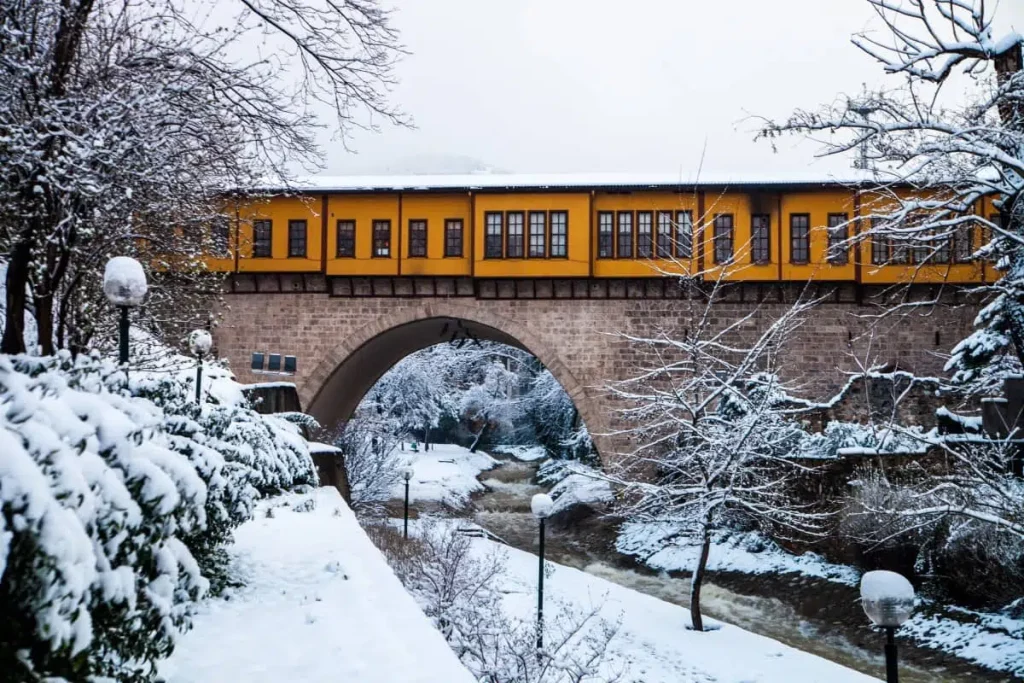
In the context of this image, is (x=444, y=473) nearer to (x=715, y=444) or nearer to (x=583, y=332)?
(x=583, y=332)

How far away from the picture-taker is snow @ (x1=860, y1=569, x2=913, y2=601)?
4660mm

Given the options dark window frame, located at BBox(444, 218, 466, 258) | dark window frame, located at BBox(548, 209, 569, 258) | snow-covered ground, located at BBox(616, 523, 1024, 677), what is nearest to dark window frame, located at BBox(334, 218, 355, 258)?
dark window frame, located at BBox(444, 218, 466, 258)

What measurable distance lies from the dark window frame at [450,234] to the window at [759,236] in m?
7.12

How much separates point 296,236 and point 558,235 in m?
6.72

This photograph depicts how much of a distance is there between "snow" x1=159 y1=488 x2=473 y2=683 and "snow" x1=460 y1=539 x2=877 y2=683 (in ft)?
8.39

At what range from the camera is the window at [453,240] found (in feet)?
61.5

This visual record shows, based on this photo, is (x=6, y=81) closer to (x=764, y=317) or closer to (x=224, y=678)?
(x=224, y=678)

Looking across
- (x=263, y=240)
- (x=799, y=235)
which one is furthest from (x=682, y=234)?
(x=263, y=240)

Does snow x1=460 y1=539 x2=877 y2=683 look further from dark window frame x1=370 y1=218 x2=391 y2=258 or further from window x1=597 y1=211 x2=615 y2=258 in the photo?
dark window frame x1=370 y1=218 x2=391 y2=258

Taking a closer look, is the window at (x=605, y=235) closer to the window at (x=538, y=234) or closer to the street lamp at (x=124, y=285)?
the window at (x=538, y=234)

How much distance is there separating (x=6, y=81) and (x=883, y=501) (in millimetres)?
13201

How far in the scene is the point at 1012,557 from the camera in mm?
10148

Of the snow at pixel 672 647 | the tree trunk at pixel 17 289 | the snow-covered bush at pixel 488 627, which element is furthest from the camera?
the snow at pixel 672 647

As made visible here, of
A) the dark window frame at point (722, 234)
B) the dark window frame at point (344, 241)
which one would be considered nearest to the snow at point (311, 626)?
the dark window frame at point (344, 241)
